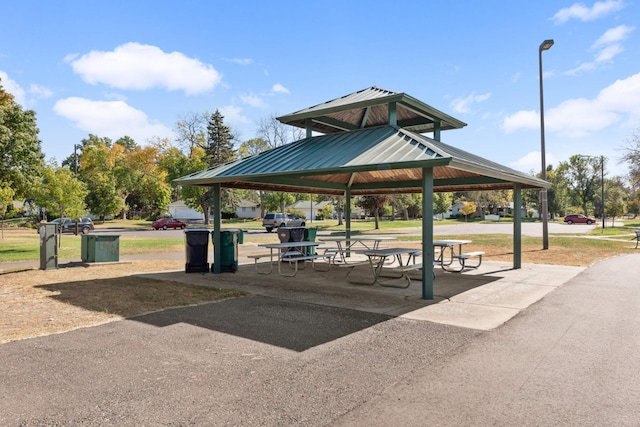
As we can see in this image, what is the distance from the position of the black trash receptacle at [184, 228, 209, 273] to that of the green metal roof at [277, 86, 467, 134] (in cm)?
399

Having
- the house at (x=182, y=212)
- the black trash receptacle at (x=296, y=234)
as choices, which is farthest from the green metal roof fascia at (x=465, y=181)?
the house at (x=182, y=212)

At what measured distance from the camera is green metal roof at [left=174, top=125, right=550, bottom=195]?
8031 millimetres

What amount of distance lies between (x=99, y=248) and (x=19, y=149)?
7934mm

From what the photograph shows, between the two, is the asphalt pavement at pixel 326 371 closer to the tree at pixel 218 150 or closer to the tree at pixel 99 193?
the tree at pixel 218 150

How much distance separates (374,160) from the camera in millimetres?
8250

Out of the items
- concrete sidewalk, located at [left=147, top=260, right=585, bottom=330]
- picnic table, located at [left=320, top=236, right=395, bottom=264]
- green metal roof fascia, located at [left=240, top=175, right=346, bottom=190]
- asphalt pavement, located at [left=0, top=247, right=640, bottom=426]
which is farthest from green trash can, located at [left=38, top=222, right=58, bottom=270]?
picnic table, located at [left=320, top=236, right=395, bottom=264]

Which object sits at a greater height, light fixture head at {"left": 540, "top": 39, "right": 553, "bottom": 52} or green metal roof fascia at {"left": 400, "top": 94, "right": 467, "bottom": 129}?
Result: light fixture head at {"left": 540, "top": 39, "right": 553, "bottom": 52}

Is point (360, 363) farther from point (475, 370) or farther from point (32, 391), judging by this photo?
point (32, 391)

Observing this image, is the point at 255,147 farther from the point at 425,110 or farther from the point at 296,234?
the point at 425,110

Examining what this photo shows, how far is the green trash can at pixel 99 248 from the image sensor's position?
13.6m

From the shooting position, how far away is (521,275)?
1118cm

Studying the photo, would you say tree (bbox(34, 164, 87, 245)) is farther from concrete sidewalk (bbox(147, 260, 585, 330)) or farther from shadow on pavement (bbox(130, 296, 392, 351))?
shadow on pavement (bbox(130, 296, 392, 351))

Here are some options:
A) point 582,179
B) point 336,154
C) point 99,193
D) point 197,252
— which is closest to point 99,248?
point 197,252

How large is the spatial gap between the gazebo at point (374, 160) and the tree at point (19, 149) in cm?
1067
